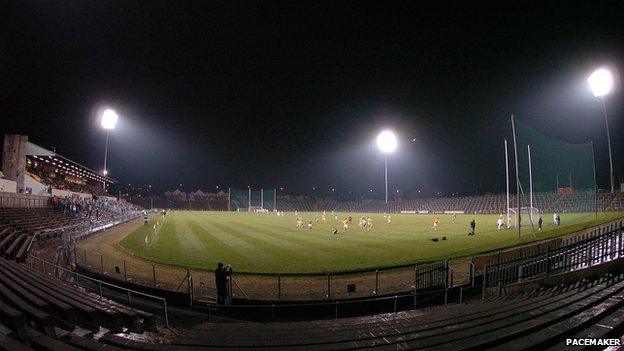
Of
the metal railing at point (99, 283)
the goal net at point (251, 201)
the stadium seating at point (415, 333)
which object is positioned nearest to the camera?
the stadium seating at point (415, 333)

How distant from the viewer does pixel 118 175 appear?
476 ft

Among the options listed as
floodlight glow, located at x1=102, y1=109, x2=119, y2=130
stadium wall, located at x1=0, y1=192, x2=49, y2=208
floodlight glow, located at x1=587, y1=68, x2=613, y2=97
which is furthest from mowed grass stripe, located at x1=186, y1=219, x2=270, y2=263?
floodlight glow, located at x1=102, y1=109, x2=119, y2=130

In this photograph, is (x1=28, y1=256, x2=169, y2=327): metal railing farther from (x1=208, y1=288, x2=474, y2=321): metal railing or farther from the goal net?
the goal net

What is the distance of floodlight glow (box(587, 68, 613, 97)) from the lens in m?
24.0

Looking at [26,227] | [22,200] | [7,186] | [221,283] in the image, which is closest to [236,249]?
[221,283]

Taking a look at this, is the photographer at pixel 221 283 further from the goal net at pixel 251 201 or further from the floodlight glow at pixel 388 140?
the goal net at pixel 251 201

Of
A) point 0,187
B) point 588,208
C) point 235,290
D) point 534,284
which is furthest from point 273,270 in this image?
point 588,208

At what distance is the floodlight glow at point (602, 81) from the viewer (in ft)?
78.6

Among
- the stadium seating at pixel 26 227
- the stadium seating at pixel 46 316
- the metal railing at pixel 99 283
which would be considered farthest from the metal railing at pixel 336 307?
the stadium seating at pixel 26 227

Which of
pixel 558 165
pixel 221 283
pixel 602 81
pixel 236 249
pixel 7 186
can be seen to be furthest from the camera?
pixel 558 165

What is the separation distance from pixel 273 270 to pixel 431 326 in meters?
11.6

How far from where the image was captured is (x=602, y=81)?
24.0m

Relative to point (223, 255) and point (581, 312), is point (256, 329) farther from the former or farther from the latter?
point (223, 255)

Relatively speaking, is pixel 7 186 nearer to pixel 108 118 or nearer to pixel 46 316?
pixel 108 118
